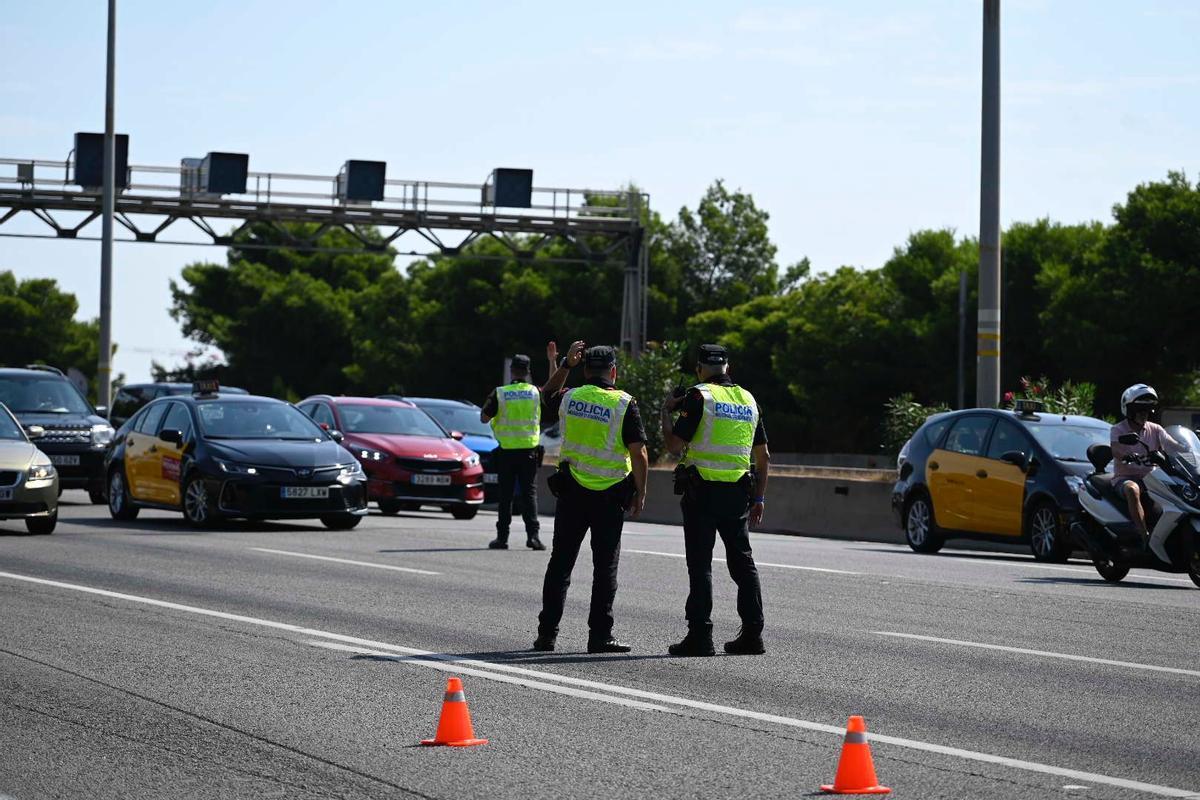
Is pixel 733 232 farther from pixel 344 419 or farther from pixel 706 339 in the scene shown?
pixel 344 419

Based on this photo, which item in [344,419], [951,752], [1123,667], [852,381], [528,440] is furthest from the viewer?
[852,381]

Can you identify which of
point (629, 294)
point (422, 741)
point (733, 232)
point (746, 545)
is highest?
point (733, 232)

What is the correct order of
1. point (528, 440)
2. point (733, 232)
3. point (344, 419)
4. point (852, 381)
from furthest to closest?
point (733, 232) → point (852, 381) → point (344, 419) → point (528, 440)

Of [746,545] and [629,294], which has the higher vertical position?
[629,294]

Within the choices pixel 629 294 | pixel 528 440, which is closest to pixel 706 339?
pixel 629 294

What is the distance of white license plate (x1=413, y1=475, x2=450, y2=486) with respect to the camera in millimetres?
25344

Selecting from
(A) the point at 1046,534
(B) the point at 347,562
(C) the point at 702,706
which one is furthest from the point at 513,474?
(C) the point at 702,706

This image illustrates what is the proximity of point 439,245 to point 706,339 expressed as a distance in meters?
30.4

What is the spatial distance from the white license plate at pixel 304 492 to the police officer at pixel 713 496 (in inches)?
431

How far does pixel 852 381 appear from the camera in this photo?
71.3 meters

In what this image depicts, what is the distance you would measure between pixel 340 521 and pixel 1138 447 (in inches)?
387

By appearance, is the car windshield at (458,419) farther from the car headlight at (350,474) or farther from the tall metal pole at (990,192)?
the tall metal pole at (990,192)

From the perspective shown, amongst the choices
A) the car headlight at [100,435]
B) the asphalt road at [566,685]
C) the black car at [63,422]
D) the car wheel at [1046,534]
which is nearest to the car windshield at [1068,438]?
the car wheel at [1046,534]

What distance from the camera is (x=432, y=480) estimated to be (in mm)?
25406
